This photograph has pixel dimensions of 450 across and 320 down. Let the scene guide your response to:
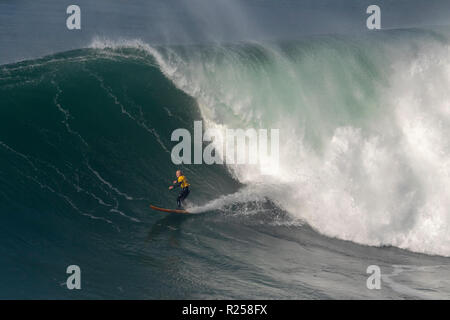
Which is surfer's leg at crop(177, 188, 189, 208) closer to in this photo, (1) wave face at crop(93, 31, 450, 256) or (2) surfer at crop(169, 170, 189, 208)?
(2) surfer at crop(169, 170, 189, 208)

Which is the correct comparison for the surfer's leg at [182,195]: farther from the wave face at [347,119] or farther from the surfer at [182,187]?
the wave face at [347,119]

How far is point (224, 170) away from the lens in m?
14.4

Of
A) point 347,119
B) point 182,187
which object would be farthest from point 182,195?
point 347,119

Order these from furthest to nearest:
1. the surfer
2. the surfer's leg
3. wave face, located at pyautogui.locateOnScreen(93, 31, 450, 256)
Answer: wave face, located at pyautogui.locateOnScreen(93, 31, 450, 256) → the surfer's leg → the surfer

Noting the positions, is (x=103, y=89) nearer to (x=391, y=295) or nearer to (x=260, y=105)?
(x=260, y=105)

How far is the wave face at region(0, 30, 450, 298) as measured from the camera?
31.3 ft

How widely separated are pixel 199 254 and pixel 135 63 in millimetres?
7777

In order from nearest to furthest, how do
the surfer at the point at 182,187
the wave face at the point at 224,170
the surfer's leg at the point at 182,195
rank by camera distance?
the wave face at the point at 224,170, the surfer at the point at 182,187, the surfer's leg at the point at 182,195

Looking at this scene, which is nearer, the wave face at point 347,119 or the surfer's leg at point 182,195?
the surfer's leg at point 182,195

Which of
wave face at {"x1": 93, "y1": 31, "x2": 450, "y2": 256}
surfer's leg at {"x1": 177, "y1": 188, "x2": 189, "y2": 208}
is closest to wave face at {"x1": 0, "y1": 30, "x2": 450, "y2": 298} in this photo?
wave face at {"x1": 93, "y1": 31, "x2": 450, "y2": 256}

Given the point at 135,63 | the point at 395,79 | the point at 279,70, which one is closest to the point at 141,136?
the point at 135,63

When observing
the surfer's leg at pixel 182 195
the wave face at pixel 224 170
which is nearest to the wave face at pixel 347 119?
the wave face at pixel 224 170

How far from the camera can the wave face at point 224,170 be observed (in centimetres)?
955

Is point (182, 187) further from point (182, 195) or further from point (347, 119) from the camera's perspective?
point (347, 119)
